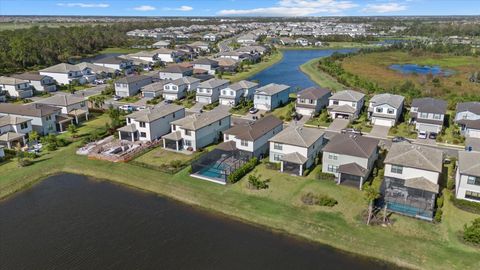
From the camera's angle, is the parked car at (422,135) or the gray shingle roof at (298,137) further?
the parked car at (422,135)

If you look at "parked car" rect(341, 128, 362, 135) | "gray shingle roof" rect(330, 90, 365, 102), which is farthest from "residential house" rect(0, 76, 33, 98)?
"parked car" rect(341, 128, 362, 135)

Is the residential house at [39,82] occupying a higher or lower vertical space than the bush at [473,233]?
higher

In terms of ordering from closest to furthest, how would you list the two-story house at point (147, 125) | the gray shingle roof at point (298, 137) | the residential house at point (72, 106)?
the gray shingle roof at point (298, 137)
the two-story house at point (147, 125)
the residential house at point (72, 106)

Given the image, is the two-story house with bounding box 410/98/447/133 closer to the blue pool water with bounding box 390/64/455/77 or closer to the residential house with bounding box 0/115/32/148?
the residential house with bounding box 0/115/32/148

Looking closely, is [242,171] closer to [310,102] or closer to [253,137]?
[253,137]

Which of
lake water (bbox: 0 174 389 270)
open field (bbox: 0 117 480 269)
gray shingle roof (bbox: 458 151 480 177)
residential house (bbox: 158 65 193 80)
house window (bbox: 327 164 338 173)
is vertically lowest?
lake water (bbox: 0 174 389 270)

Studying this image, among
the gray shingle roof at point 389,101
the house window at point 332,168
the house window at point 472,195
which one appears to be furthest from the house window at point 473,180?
the gray shingle roof at point 389,101

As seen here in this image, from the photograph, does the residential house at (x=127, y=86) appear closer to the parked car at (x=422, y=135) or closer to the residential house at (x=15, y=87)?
the residential house at (x=15, y=87)
